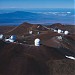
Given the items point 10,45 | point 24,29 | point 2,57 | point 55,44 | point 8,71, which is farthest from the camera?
point 24,29

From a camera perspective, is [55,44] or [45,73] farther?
[55,44]

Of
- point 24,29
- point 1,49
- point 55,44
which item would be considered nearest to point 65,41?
point 55,44

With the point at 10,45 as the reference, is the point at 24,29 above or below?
below

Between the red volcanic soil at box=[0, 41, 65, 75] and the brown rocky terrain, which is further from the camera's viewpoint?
the brown rocky terrain

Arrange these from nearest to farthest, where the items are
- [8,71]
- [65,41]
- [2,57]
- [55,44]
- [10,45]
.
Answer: [8,71], [2,57], [10,45], [55,44], [65,41]

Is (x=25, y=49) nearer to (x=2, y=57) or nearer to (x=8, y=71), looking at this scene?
(x=2, y=57)

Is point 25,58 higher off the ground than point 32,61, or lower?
higher

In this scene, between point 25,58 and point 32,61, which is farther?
point 25,58

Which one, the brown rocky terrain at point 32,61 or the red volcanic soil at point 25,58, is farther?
the brown rocky terrain at point 32,61
